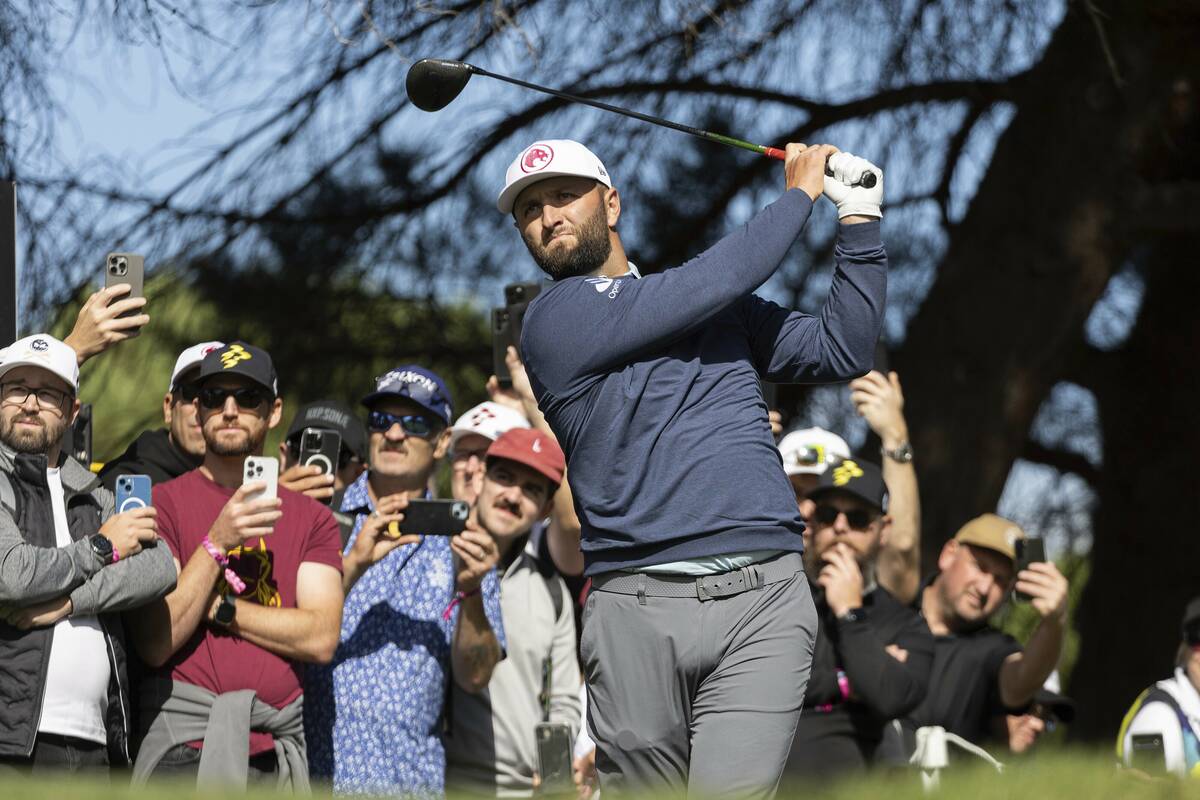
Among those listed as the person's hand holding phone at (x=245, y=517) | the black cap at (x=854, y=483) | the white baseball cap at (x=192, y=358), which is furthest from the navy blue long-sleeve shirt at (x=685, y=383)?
the black cap at (x=854, y=483)

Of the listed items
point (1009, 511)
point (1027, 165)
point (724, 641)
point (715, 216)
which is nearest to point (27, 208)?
point (715, 216)

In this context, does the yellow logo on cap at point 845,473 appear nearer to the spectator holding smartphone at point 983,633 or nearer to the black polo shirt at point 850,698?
the black polo shirt at point 850,698

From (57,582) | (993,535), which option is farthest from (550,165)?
(993,535)

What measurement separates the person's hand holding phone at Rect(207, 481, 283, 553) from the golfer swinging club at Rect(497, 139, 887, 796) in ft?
3.12

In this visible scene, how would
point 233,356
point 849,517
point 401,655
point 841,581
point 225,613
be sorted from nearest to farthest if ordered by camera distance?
point 225,613 → point 233,356 → point 401,655 → point 841,581 → point 849,517

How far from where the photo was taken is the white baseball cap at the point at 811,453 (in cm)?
610

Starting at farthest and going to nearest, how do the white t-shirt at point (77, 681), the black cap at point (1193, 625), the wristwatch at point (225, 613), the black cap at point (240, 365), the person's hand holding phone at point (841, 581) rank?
1. the black cap at point (1193, 625)
2. the person's hand holding phone at point (841, 581)
3. the black cap at point (240, 365)
4. the wristwatch at point (225, 613)
5. the white t-shirt at point (77, 681)

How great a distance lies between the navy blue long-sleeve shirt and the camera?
149 inches

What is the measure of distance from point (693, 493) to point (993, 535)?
2.67 metres

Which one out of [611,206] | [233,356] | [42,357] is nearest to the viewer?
[611,206]

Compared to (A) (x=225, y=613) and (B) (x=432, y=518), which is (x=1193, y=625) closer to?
(B) (x=432, y=518)

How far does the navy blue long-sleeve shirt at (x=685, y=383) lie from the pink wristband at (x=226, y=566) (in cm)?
113

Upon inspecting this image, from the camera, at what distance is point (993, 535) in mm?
6172

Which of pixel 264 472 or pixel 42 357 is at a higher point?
pixel 42 357
